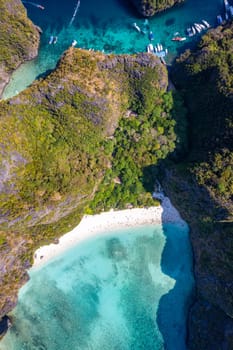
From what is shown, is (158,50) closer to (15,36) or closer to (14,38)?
(15,36)

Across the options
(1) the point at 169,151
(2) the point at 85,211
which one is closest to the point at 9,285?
(2) the point at 85,211

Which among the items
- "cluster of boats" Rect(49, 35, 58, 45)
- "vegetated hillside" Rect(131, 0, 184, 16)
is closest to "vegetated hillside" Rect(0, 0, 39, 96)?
"cluster of boats" Rect(49, 35, 58, 45)

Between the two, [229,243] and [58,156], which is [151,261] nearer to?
[229,243]

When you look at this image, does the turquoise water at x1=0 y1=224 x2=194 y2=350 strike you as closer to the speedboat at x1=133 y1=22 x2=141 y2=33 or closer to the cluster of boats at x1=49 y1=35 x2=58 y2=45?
the speedboat at x1=133 y1=22 x2=141 y2=33

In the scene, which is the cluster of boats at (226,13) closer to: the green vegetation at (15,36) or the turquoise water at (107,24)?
the turquoise water at (107,24)

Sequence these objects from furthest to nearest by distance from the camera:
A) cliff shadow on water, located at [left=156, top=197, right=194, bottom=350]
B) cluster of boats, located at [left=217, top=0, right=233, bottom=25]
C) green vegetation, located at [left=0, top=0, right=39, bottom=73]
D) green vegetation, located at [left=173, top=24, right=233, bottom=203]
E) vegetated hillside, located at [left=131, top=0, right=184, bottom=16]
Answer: cluster of boats, located at [left=217, top=0, right=233, bottom=25], vegetated hillside, located at [left=131, top=0, right=184, bottom=16], cliff shadow on water, located at [left=156, top=197, right=194, bottom=350], green vegetation, located at [left=0, top=0, right=39, bottom=73], green vegetation, located at [left=173, top=24, right=233, bottom=203]

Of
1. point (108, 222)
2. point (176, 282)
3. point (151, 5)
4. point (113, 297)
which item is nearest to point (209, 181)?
point (108, 222)

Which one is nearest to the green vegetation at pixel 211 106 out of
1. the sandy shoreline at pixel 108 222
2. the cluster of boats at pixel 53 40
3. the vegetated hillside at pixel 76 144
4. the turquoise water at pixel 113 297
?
the vegetated hillside at pixel 76 144
